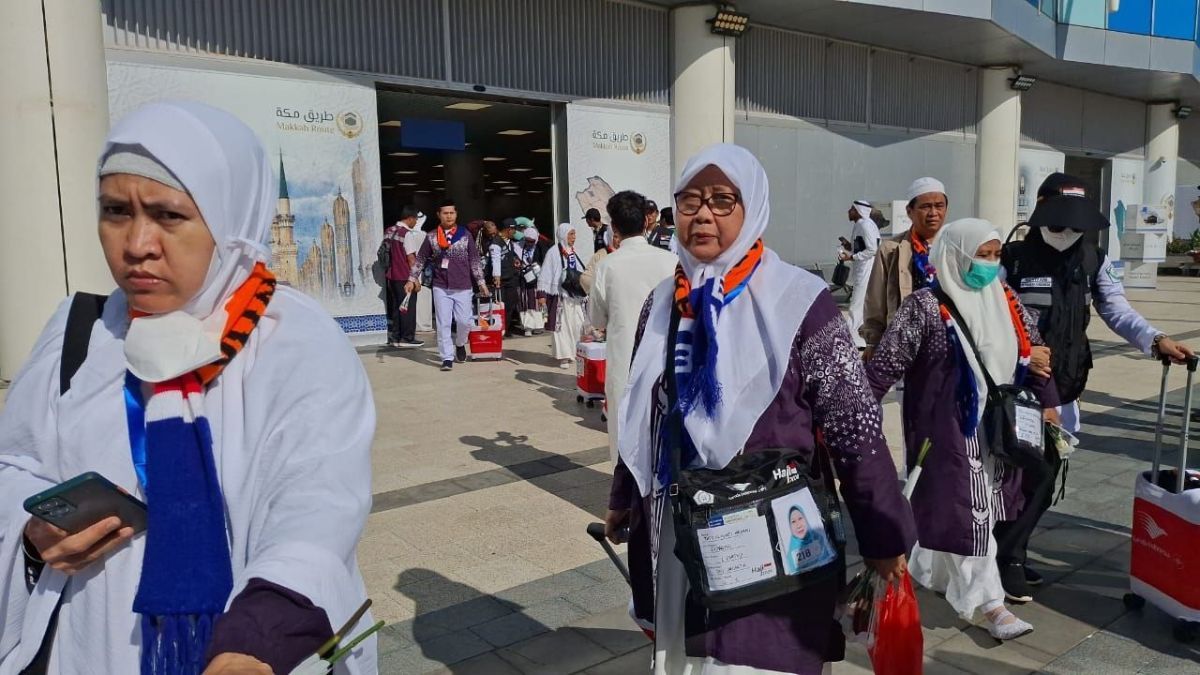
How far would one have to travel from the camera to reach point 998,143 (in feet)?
68.6

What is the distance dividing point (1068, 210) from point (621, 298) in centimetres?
232

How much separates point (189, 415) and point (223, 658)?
1.48 ft

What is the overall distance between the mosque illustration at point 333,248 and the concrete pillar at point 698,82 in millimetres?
5370

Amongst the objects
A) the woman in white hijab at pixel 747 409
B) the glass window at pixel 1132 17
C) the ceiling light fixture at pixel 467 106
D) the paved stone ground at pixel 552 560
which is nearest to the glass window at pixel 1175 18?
the glass window at pixel 1132 17

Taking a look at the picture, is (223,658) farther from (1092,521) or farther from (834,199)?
(834,199)

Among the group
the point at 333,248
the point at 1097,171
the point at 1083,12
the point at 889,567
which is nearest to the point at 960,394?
the point at 889,567

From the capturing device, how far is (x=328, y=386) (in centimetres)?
161

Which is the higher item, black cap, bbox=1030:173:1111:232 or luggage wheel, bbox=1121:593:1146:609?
black cap, bbox=1030:173:1111:232

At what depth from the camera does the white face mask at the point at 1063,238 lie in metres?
4.48

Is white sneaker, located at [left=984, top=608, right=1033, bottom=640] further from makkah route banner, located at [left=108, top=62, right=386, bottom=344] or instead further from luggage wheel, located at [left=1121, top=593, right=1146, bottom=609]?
makkah route banner, located at [left=108, top=62, right=386, bottom=344]

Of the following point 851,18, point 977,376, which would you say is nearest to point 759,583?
point 977,376

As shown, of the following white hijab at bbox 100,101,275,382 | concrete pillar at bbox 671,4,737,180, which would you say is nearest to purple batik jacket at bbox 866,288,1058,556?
white hijab at bbox 100,101,275,382

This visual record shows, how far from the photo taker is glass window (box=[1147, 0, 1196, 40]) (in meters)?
21.7

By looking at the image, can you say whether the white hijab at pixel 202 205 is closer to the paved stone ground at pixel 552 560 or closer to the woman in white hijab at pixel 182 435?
the woman in white hijab at pixel 182 435
